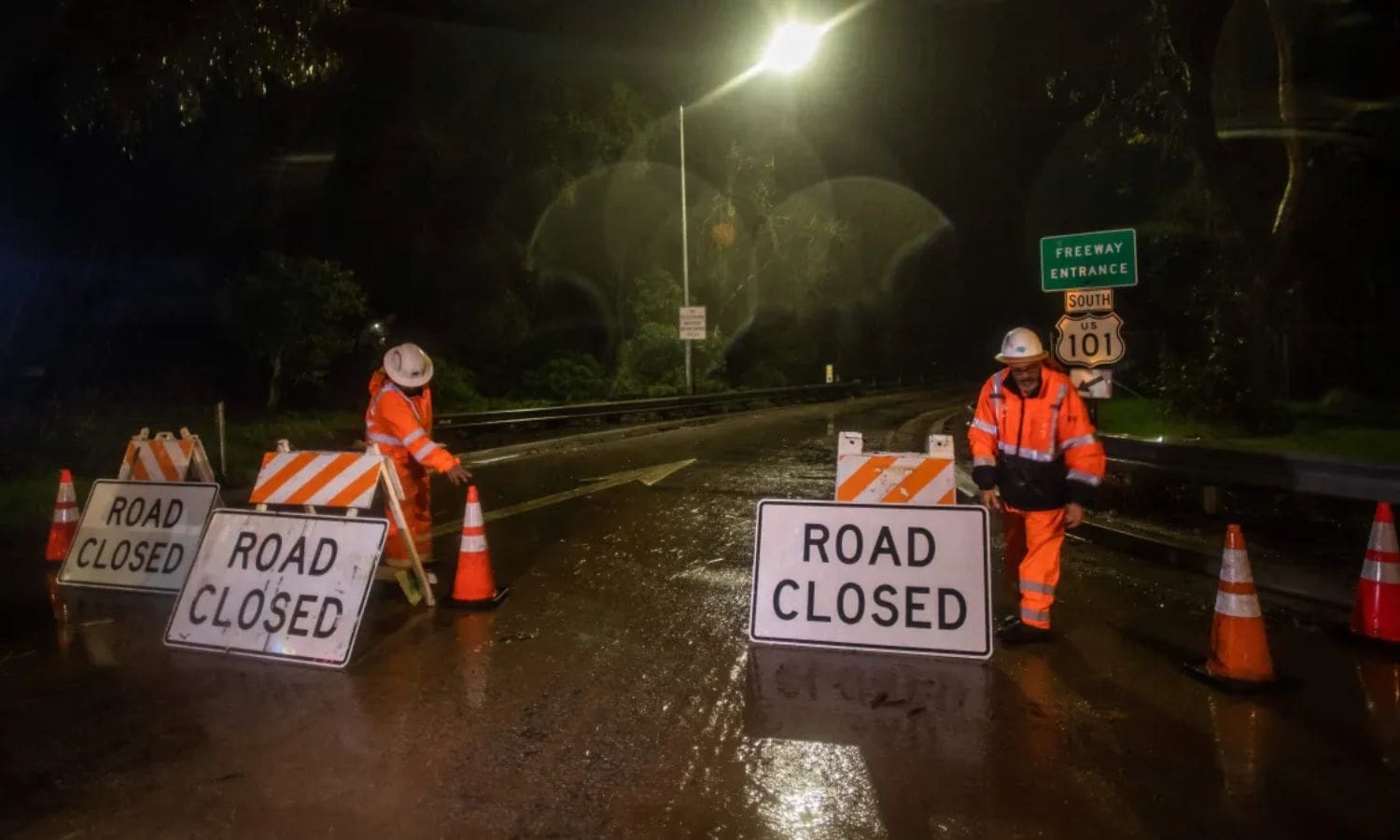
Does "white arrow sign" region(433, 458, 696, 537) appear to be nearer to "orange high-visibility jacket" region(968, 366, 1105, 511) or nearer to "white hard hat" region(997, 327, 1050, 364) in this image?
"orange high-visibility jacket" region(968, 366, 1105, 511)

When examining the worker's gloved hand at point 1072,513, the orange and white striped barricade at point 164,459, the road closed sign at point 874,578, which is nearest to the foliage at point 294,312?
the orange and white striped barricade at point 164,459

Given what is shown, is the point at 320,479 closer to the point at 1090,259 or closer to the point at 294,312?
the point at 1090,259

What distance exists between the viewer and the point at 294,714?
17.7 feet

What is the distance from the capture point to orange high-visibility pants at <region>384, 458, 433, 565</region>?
7668 mm

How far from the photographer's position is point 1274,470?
11.6 m

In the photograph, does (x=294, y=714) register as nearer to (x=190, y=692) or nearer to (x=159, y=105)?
(x=190, y=692)

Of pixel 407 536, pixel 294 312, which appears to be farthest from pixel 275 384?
pixel 407 536

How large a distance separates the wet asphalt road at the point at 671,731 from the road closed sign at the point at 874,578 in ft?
0.59

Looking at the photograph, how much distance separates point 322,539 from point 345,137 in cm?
2435

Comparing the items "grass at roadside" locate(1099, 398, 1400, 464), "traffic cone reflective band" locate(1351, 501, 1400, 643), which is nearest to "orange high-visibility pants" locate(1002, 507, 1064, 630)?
"traffic cone reflective band" locate(1351, 501, 1400, 643)

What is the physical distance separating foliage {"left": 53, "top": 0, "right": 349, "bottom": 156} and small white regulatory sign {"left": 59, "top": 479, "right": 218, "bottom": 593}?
5403 mm

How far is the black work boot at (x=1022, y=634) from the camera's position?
6438 millimetres

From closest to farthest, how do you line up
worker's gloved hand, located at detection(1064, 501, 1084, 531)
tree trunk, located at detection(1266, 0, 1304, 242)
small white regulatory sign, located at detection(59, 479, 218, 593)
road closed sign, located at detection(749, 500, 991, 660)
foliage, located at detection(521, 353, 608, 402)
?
road closed sign, located at detection(749, 500, 991, 660), worker's gloved hand, located at detection(1064, 501, 1084, 531), small white regulatory sign, located at detection(59, 479, 218, 593), tree trunk, located at detection(1266, 0, 1304, 242), foliage, located at detection(521, 353, 608, 402)

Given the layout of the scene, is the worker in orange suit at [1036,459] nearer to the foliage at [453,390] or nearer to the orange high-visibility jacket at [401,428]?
the orange high-visibility jacket at [401,428]
